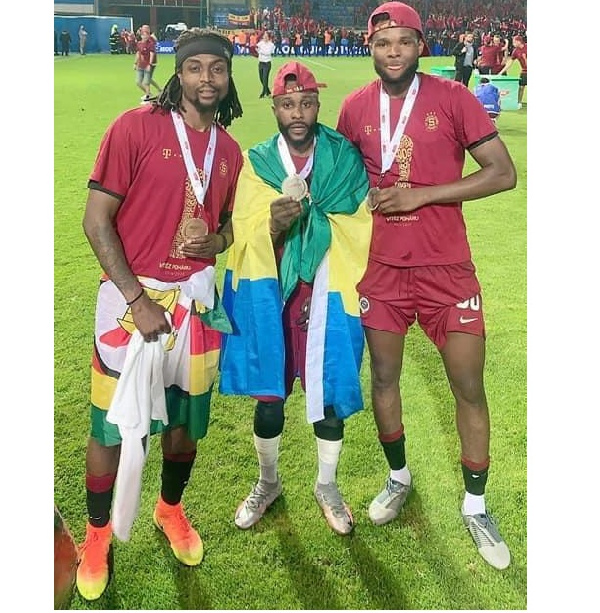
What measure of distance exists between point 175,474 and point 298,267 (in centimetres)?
96

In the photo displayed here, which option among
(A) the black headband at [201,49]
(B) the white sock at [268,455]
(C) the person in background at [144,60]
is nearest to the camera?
(A) the black headband at [201,49]

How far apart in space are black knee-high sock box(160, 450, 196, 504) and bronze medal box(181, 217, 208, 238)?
87 cm

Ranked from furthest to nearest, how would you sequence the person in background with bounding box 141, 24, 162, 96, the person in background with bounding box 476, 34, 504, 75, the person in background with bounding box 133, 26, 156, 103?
the person in background with bounding box 476, 34, 504, 75 → the person in background with bounding box 133, 26, 156, 103 → the person in background with bounding box 141, 24, 162, 96

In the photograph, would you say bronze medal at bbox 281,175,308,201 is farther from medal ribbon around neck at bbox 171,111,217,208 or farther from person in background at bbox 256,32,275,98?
person in background at bbox 256,32,275,98

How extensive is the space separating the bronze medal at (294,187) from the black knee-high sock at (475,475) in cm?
128

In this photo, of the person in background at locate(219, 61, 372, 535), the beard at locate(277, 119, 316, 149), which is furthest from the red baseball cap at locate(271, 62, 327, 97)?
the beard at locate(277, 119, 316, 149)

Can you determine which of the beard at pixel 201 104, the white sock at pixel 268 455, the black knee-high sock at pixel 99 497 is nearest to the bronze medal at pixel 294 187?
the beard at pixel 201 104

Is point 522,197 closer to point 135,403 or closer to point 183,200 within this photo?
point 183,200

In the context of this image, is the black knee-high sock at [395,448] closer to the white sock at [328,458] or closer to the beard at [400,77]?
the white sock at [328,458]

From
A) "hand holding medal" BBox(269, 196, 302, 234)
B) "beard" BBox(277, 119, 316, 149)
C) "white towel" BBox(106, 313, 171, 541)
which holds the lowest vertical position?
"white towel" BBox(106, 313, 171, 541)

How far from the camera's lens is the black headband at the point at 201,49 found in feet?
7.14

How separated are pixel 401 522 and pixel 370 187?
1.38 m

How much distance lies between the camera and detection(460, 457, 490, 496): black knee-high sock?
267 centimetres

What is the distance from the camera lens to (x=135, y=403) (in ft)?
7.49
